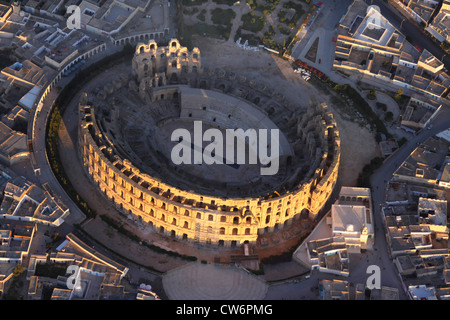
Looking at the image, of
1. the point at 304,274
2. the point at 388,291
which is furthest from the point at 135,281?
the point at 388,291

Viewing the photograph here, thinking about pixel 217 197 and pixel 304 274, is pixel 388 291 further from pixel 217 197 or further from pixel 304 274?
pixel 217 197

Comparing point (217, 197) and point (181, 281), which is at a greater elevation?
point (217, 197)

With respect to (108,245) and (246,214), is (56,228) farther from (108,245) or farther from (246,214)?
(246,214)

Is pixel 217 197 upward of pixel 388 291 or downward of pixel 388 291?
upward
